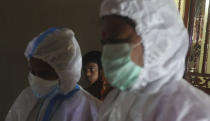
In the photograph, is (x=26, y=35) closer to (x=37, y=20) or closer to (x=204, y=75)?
(x=37, y=20)

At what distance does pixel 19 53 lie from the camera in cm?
200

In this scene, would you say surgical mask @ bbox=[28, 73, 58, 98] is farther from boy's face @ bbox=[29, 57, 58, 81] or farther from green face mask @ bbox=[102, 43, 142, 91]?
green face mask @ bbox=[102, 43, 142, 91]

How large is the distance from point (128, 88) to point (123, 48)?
13cm

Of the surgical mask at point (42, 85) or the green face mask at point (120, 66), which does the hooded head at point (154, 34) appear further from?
the surgical mask at point (42, 85)

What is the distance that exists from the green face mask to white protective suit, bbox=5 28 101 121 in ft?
1.21

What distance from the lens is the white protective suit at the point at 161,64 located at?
0.61 metres

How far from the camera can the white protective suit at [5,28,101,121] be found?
3.10ft

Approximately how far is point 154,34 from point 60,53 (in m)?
0.48

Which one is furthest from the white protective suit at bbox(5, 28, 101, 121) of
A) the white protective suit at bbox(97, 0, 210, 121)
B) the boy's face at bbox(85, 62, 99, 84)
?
the boy's face at bbox(85, 62, 99, 84)

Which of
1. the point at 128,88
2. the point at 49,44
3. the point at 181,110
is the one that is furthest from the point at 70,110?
the point at 181,110

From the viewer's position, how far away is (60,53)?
956mm

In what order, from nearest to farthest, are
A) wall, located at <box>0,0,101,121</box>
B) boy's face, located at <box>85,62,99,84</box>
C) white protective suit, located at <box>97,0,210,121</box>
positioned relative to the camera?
white protective suit, located at <box>97,0,210,121</box> → boy's face, located at <box>85,62,99,84</box> → wall, located at <box>0,0,101,121</box>

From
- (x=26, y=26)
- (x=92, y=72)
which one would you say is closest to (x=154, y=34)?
(x=92, y=72)

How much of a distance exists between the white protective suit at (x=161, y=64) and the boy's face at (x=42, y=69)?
43cm
